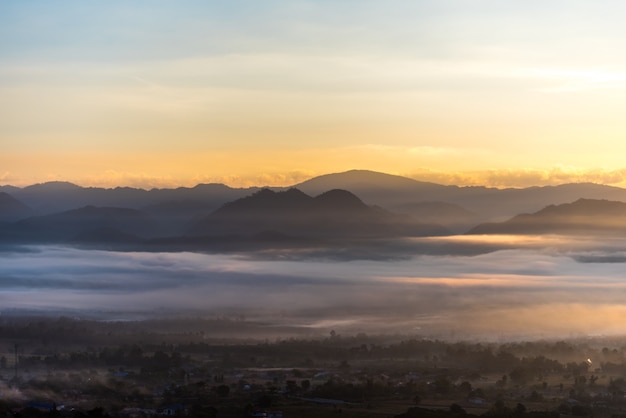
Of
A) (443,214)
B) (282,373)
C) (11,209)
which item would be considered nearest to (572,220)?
(443,214)

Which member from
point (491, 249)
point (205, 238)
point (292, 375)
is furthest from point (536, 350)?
point (205, 238)

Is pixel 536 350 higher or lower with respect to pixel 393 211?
lower

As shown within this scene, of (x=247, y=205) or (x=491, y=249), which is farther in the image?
(x=247, y=205)

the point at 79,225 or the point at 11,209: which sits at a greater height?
Result: the point at 11,209

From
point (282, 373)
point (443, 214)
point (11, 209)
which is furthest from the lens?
point (443, 214)

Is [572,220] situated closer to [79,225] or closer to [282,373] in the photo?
[79,225]

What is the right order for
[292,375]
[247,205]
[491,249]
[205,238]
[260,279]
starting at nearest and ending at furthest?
[292,375] → [260,279] → [491,249] → [205,238] → [247,205]

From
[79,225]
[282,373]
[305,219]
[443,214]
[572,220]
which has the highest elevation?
→ [443,214]

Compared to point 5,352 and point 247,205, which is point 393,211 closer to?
point 247,205
